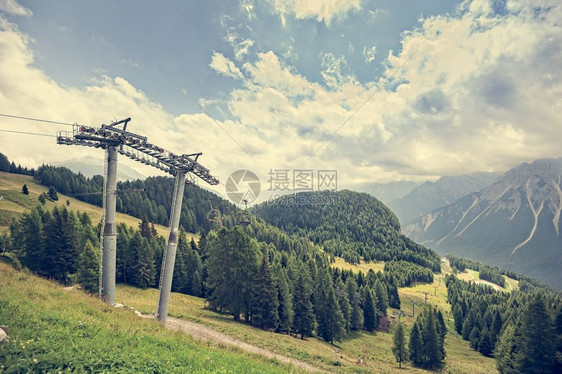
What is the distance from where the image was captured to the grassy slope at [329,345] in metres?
34.3

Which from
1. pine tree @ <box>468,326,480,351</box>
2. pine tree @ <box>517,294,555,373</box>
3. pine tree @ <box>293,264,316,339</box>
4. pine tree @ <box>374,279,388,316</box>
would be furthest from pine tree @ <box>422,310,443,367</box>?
pine tree @ <box>468,326,480,351</box>

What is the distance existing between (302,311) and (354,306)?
32.3m

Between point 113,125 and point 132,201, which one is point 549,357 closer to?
point 113,125

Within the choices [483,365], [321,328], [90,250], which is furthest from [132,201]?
[483,365]

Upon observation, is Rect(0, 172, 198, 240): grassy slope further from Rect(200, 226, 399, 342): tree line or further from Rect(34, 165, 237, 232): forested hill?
Rect(200, 226, 399, 342): tree line

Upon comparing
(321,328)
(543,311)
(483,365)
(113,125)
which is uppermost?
(113,125)

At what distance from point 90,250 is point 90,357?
40.8m

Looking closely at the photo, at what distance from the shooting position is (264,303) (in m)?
47.1

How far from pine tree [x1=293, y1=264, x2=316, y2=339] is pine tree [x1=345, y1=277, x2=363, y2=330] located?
2779cm

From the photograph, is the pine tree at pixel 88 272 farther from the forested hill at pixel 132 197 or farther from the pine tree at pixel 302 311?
the forested hill at pixel 132 197

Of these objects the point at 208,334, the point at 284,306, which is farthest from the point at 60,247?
the point at 284,306

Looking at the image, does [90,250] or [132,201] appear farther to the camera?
[132,201]

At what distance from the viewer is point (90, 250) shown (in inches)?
1763

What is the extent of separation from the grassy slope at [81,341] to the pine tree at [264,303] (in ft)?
100.0
